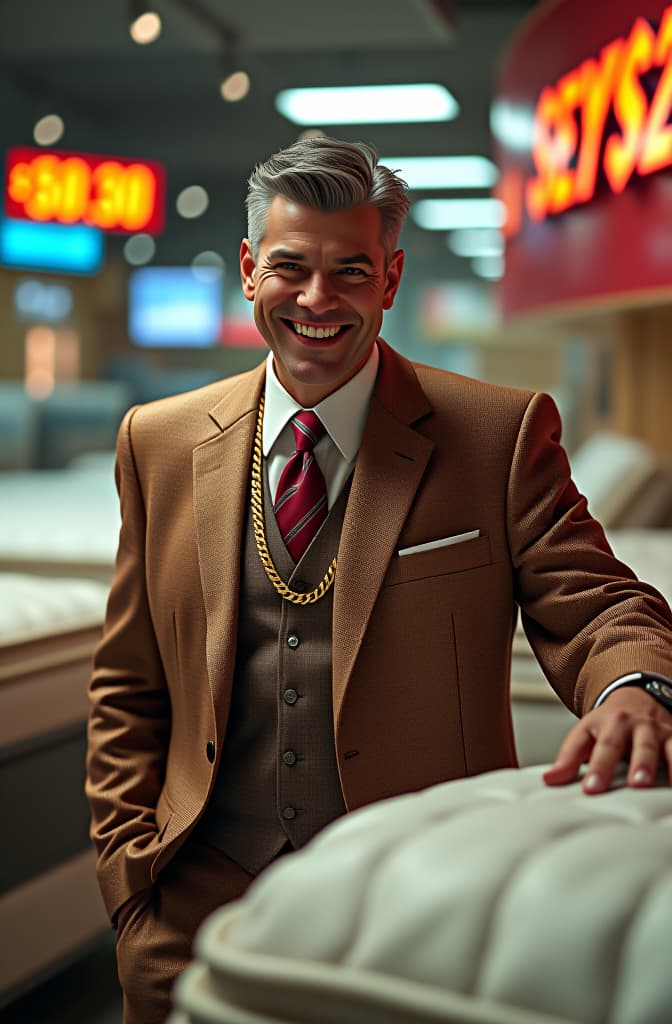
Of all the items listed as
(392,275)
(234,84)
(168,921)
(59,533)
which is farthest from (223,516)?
(234,84)

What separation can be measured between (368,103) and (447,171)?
227 inches

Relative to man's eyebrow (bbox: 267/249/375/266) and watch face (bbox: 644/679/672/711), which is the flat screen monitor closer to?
man's eyebrow (bbox: 267/249/375/266)

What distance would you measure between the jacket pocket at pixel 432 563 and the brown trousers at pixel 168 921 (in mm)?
465

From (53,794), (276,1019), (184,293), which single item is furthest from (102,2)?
(184,293)

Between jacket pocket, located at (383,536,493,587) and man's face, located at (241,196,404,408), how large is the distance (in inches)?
10.4

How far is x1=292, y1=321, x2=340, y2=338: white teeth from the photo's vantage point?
158cm

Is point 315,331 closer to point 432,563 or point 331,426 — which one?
point 331,426

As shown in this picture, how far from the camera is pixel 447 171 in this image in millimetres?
16375

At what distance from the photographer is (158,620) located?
5.96 ft

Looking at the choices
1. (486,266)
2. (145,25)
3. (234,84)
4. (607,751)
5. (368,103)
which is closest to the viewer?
(607,751)

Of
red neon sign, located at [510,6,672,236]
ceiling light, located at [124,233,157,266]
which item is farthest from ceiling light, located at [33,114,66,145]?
ceiling light, located at [124,233,157,266]

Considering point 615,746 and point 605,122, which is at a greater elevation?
point 605,122

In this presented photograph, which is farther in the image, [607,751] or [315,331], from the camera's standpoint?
[315,331]

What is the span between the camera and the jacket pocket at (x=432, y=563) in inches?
64.3
